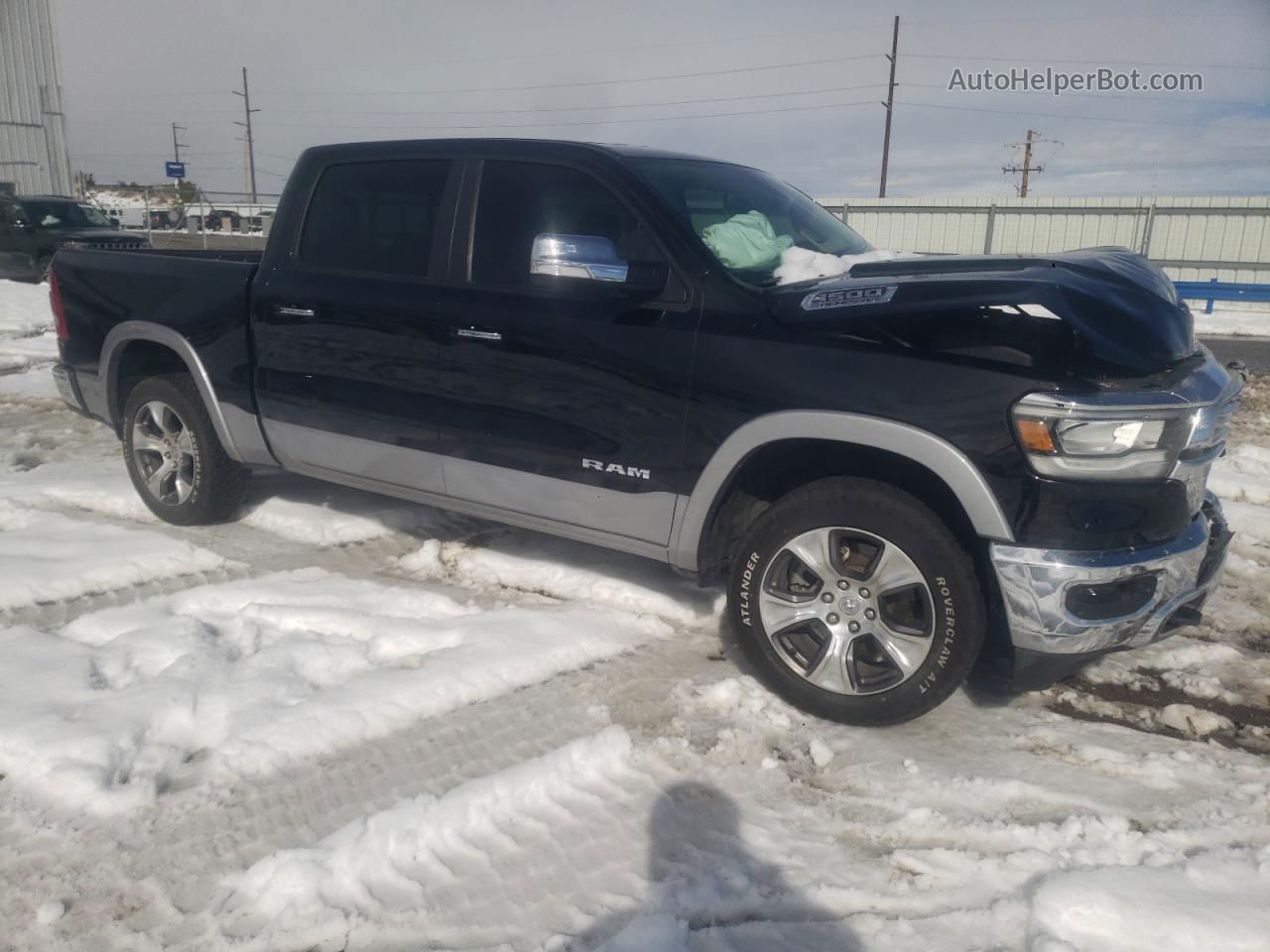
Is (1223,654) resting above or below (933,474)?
below

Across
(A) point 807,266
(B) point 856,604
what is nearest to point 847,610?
(B) point 856,604

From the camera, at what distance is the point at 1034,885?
99.3 inches

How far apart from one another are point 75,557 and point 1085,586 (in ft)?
13.9

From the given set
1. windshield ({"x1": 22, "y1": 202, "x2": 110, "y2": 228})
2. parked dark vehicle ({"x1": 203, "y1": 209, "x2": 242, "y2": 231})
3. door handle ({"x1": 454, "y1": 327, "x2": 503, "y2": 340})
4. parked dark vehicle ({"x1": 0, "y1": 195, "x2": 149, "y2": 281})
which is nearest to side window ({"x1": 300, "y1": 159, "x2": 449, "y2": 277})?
door handle ({"x1": 454, "y1": 327, "x2": 503, "y2": 340})

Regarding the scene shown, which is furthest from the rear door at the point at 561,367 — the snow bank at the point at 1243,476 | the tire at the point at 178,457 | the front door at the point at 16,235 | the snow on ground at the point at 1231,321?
the front door at the point at 16,235

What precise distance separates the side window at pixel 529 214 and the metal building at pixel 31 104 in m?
36.0

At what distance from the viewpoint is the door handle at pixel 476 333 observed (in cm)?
382

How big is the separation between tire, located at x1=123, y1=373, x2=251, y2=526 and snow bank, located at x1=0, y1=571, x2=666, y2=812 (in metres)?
0.91

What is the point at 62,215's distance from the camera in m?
19.3

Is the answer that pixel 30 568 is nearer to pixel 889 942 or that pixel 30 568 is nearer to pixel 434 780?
pixel 434 780

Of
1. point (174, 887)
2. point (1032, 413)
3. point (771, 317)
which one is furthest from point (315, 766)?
point (1032, 413)

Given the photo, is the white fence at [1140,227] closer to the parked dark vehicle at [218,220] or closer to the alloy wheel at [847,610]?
the alloy wheel at [847,610]

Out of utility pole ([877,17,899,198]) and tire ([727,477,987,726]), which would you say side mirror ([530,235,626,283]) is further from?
utility pole ([877,17,899,198])

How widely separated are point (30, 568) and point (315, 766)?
7.25 ft
